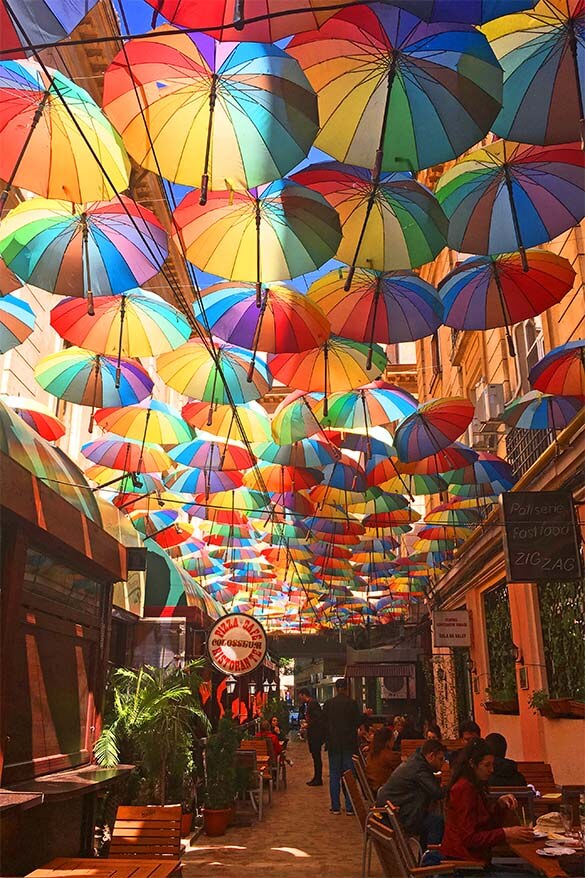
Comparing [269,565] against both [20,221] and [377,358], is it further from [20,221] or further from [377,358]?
[20,221]

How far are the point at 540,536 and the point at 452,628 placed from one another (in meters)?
9.01

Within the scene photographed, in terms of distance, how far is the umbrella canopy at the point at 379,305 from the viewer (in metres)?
7.29

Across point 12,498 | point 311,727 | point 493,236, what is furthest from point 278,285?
point 311,727

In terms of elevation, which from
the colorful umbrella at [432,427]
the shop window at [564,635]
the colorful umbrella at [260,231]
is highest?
the colorful umbrella at [260,231]

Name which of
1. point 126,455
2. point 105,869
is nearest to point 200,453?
point 126,455

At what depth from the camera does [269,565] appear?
923 inches

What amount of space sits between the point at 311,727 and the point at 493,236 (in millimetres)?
14387

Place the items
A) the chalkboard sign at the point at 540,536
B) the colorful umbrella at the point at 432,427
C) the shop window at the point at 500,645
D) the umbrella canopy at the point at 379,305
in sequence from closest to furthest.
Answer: the umbrella canopy at the point at 379,305 → the chalkboard sign at the point at 540,536 → the colorful umbrella at the point at 432,427 → the shop window at the point at 500,645

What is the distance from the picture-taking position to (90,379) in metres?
9.24

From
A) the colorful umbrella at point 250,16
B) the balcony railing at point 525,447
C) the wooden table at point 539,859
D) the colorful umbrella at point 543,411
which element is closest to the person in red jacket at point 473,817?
the wooden table at point 539,859

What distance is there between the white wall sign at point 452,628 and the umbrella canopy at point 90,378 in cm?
1055

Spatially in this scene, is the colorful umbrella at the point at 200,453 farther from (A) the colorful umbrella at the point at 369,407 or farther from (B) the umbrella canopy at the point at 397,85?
(B) the umbrella canopy at the point at 397,85

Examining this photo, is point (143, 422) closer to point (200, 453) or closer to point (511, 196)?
point (200, 453)

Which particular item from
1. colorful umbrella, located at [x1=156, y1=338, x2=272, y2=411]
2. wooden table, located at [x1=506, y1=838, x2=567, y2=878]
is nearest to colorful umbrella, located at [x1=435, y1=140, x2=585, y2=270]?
colorful umbrella, located at [x1=156, y1=338, x2=272, y2=411]
